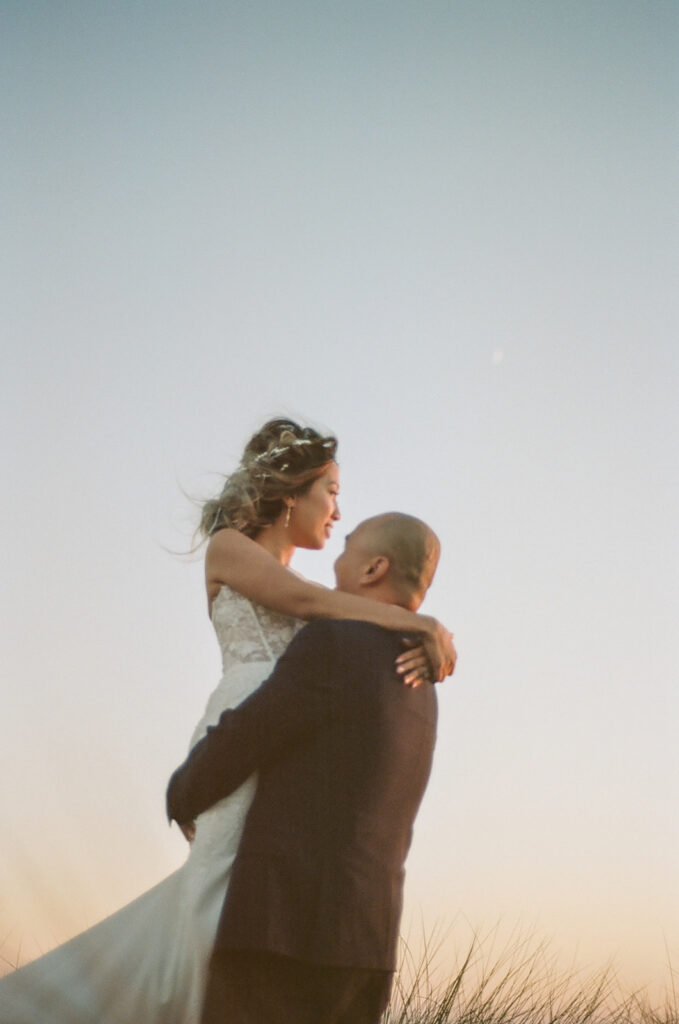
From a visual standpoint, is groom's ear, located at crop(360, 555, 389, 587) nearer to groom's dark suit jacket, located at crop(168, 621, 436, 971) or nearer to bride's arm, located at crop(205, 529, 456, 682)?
bride's arm, located at crop(205, 529, 456, 682)

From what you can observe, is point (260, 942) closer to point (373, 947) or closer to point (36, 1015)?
point (373, 947)

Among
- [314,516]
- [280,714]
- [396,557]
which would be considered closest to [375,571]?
[396,557]

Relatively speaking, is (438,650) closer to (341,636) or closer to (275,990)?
(341,636)

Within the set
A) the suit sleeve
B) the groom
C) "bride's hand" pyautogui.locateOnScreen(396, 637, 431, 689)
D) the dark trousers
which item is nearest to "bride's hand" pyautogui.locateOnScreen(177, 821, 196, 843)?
the groom

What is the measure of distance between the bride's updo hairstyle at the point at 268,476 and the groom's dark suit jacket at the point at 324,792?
143cm

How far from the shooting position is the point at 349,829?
3.37 metres

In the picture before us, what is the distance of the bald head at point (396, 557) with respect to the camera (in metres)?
3.97

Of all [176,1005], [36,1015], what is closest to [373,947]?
[176,1005]

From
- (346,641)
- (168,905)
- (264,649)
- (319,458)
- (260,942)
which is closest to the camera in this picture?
(260,942)

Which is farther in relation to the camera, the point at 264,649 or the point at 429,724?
the point at 264,649

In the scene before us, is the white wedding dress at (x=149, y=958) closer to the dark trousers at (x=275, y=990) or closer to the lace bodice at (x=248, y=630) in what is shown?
the dark trousers at (x=275, y=990)

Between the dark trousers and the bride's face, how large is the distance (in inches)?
83.0

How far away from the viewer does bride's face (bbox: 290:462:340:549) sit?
16.5ft

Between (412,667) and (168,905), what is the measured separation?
1203 millimetres
